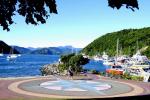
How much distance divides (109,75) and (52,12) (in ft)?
102

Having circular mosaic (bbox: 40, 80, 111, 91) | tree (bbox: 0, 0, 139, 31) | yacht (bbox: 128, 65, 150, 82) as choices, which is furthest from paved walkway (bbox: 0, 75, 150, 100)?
tree (bbox: 0, 0, 139, 31)

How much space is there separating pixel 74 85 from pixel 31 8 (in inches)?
833

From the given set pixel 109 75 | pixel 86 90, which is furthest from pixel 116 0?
pixel 109 75

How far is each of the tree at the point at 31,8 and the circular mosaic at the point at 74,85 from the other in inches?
690

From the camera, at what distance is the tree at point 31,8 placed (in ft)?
55.1

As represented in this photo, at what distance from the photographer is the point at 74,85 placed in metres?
37.9

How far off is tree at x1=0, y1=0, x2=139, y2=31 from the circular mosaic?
17.5 m

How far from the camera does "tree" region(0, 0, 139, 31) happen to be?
55.1 feet

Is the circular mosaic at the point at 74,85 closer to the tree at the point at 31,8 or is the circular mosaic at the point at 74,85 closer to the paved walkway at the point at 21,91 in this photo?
the paved walkway at the point at 21,91

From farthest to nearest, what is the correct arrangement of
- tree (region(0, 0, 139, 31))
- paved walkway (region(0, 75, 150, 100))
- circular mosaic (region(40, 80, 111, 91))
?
1. circular mosaic (region(40, 80, 111, 91))
2. paved walkway (region(0, 75, 150, 100))
3. tree (region(0, 0, 139, 31))

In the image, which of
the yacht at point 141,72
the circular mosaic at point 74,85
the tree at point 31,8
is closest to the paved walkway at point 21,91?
the circular mosaic at point 74,85

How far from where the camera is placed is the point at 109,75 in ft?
158

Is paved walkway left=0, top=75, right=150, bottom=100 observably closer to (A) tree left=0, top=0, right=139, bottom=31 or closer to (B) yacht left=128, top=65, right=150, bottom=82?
(B) yacht left=128, top=65, right=150, bottom=82

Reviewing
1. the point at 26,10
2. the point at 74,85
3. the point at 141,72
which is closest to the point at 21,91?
the point at 74,85
